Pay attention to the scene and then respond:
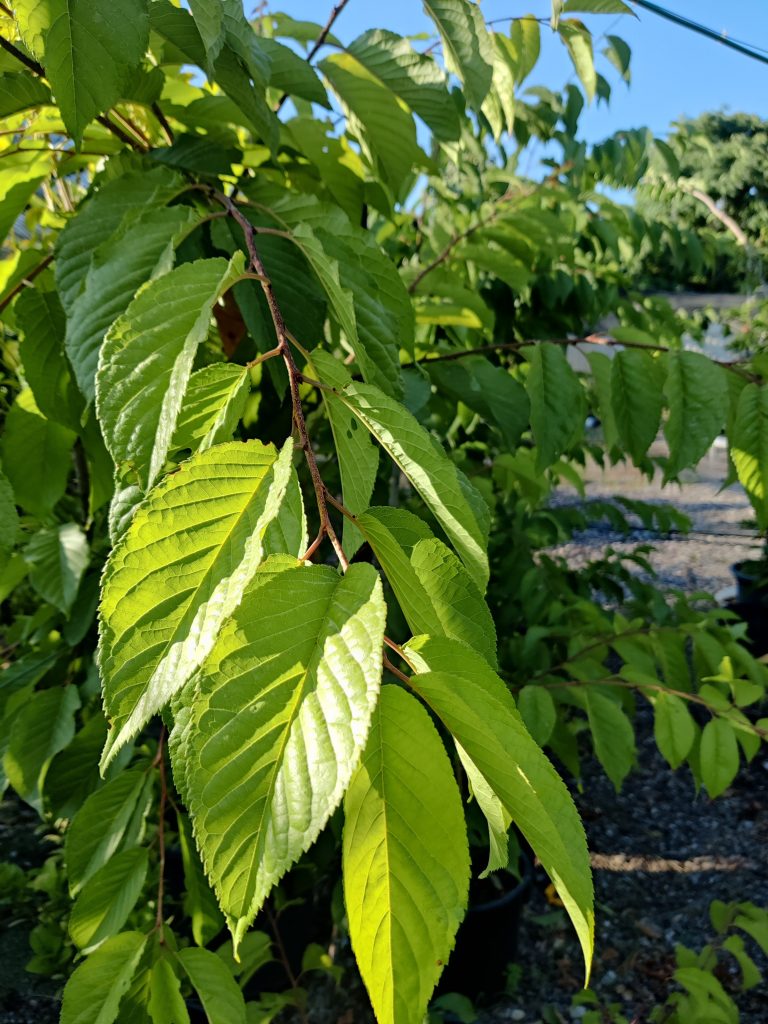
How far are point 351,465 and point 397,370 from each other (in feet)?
0.67

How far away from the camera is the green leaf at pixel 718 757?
1.14m

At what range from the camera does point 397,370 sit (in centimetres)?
58

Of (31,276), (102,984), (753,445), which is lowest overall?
(102,984)

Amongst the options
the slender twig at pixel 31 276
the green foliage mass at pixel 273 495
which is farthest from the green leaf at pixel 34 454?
the slender twig at pixel 31 276

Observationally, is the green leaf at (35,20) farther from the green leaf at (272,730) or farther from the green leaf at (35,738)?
the green leaf at (35,738)

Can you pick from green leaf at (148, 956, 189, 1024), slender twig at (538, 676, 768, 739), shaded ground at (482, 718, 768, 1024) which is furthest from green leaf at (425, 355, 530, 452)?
shaded ground at (482, 718, 768, 1024)

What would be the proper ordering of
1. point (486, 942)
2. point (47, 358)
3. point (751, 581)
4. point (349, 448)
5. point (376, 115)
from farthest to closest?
point (751, 581) → point (486, 942) → point (376, 115) → point (47, 358) → point (349, 448)

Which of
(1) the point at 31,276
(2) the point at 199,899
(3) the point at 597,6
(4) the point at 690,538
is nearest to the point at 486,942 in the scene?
(2) the point at 199,899

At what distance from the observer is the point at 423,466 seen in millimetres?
366

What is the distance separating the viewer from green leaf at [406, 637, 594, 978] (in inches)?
10.6

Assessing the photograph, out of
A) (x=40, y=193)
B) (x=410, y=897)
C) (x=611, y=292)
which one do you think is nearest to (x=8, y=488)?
(x=410, y=897)

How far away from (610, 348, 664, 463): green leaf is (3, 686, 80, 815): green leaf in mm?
731

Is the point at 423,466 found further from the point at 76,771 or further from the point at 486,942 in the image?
the point at 486,942

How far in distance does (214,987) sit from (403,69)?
2.84ft
